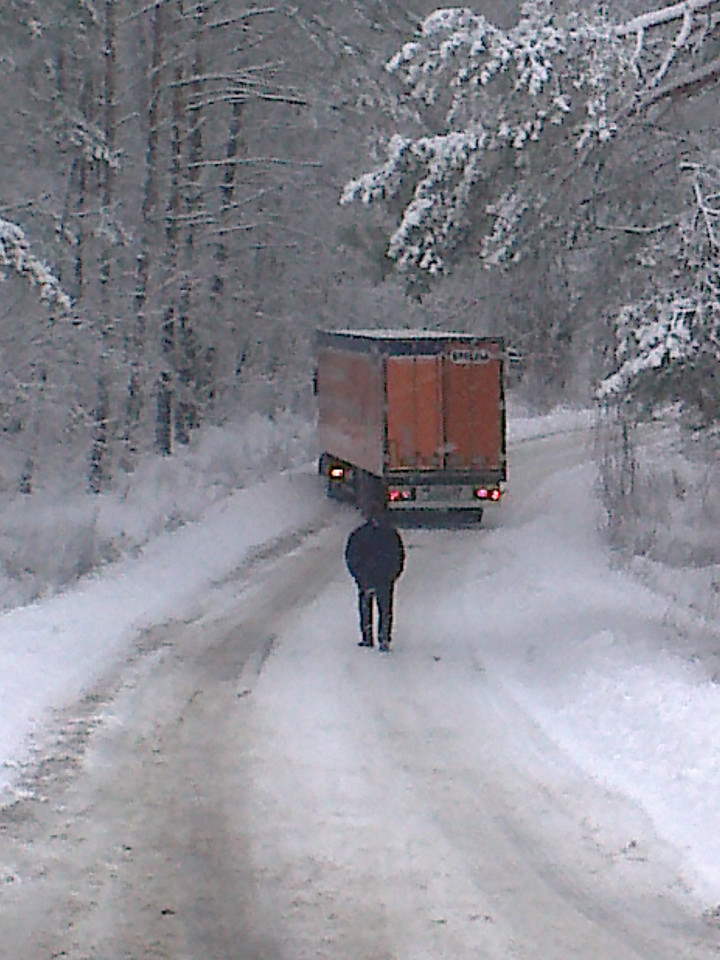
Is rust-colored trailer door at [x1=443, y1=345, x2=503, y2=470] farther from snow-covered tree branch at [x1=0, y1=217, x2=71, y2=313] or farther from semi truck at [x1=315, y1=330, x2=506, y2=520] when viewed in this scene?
snow-covered tree branch at [x1=0, y1=217, x2=71, y2=313]

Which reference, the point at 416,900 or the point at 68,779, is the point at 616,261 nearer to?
the point at 68,779

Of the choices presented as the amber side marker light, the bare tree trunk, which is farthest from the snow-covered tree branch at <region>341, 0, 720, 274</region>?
the bare tree trunk

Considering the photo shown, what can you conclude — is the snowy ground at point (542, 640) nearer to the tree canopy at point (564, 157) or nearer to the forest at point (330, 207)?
the forest at point (330, 207)

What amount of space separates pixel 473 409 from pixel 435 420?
70cm

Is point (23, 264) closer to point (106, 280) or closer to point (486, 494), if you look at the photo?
point (486, 494)

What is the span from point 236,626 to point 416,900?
9.40 meters

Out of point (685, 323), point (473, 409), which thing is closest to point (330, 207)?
point (473, 409)

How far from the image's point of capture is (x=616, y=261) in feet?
57.2

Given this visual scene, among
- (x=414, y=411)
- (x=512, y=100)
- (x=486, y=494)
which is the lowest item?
(x=486, y=494)

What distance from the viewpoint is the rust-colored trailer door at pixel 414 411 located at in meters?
26.7

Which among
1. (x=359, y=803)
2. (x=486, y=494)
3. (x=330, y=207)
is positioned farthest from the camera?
(x=330, y=207)

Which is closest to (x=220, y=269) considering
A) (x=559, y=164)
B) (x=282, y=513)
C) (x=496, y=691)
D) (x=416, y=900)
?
(x=282, y=513)

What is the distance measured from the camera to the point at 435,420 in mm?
26953

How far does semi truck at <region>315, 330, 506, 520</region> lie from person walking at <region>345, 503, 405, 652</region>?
10.5 m
